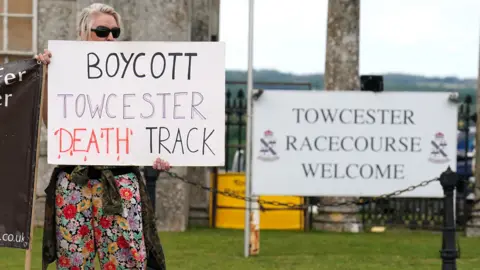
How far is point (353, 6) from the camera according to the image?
17109 millimetres

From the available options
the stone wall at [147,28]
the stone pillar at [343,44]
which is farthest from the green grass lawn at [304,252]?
the stone pillar at [343,44]

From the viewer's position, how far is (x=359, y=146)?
13820 millimetres

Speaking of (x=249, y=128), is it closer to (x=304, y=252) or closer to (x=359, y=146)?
(x=359, y=146)

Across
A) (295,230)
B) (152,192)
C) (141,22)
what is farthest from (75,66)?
(295,230)

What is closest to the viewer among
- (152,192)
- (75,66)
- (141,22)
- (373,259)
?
(75,66)

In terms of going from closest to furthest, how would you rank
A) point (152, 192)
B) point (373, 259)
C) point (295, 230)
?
1. point (152, 192)
2. point (373, 259)
3. point (295, 230)

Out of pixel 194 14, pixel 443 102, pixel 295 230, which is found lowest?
pixel 295 230

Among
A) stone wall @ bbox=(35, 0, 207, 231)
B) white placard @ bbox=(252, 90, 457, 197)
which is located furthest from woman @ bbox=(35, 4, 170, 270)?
stone wall @ bbox=(35, 0, 207, 231)

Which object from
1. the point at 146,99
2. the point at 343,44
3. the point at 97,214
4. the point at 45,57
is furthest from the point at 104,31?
the point at 343,44

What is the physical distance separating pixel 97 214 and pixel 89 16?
1055 mm

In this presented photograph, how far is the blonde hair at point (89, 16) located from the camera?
302 inches

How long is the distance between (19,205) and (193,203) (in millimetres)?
9971

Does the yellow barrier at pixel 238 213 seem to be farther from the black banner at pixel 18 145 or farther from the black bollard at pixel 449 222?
the black banner at pixel 18 145

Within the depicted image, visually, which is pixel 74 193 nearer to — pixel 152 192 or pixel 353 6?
pixel 152 192
